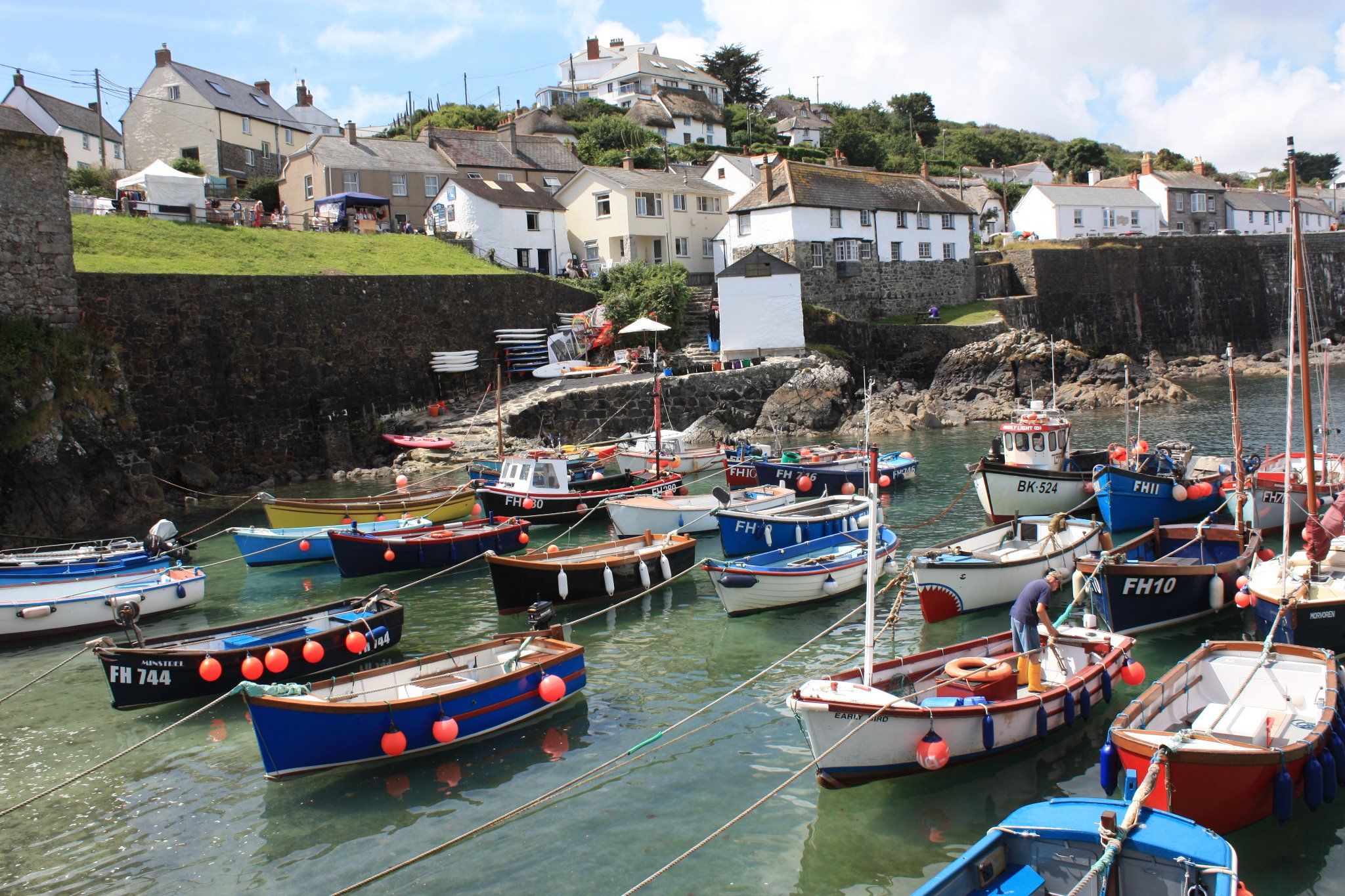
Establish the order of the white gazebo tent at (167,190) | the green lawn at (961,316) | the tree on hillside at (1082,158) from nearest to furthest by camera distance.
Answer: the white gazebo tent at (167,190) < the green lawn at (961,316) < the tree on hillside at (1082,158)

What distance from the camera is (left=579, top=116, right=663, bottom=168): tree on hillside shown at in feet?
225

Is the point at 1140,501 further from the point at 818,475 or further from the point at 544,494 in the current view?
the point at 544,494

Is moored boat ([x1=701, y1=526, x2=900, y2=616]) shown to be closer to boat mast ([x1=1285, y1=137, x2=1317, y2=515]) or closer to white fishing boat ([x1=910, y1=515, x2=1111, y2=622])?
white fishing boat ([x1=910, y1=515, x2=1111, y2=622])

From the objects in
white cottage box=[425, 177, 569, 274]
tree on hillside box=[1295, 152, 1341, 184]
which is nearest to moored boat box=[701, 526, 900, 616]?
white cottage box=[425, 177, 569, 274]

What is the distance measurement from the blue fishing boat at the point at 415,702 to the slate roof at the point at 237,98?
51.3 meters

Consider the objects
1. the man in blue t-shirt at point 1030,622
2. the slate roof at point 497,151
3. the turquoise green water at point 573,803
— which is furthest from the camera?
the slate roof at point 497,151

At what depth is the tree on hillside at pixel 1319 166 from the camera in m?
114

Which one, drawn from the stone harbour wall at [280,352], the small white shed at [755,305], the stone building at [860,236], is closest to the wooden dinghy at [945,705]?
the stone harbour wall at [280,352]

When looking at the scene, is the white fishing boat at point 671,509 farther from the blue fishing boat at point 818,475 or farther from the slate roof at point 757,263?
the slate roof at point 757,263

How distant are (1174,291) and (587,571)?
5208 centimetres

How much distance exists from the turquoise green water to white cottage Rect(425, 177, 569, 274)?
3275cm

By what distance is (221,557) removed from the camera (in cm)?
2228

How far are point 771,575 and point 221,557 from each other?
13465 mm

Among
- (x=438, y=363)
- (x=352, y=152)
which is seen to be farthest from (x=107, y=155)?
(x=438, y=363)
